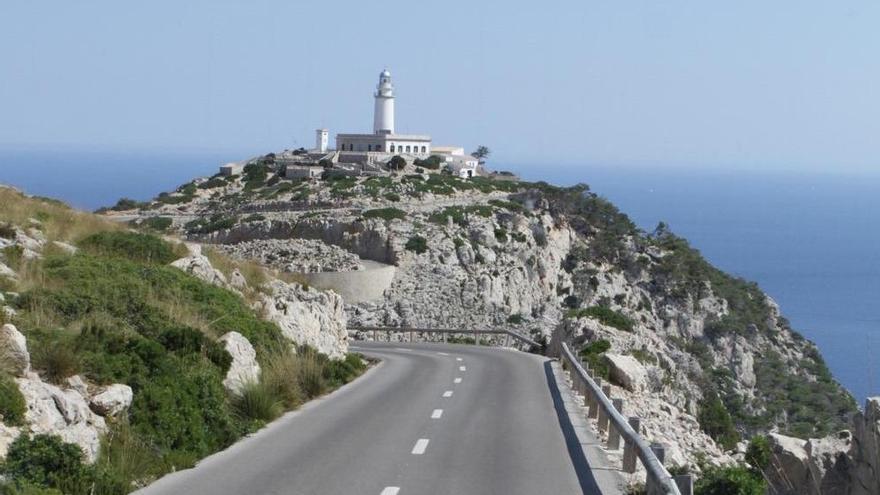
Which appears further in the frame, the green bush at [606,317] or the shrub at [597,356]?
the green bush at [606,317]

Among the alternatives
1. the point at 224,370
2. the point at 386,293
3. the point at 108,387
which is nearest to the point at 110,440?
the point at 108,387

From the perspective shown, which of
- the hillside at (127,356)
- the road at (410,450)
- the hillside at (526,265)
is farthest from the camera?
the hillside at (526,265)

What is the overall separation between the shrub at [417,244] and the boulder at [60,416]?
60289 mm

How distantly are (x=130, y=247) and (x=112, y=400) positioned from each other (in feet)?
38.2

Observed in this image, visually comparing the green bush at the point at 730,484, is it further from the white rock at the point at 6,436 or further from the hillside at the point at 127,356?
the white rock at the point at 6,436

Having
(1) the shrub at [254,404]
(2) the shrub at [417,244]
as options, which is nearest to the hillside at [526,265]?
(2) the shrub at [417,244]

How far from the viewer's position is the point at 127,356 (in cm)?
→ 1441

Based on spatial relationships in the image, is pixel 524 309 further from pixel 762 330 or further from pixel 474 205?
pixel 762 330

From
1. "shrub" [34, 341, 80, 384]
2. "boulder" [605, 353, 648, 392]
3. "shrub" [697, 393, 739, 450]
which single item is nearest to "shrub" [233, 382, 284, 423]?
"shrub" [34, 341, 80, 384]

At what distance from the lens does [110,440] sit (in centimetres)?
1220

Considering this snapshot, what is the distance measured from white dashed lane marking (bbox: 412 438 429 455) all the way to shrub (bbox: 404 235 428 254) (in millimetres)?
56984

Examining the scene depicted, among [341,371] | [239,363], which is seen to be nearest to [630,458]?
[239,363]

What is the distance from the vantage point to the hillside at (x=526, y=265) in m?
64.8

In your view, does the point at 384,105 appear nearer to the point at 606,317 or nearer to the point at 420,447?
the point at 606,317
